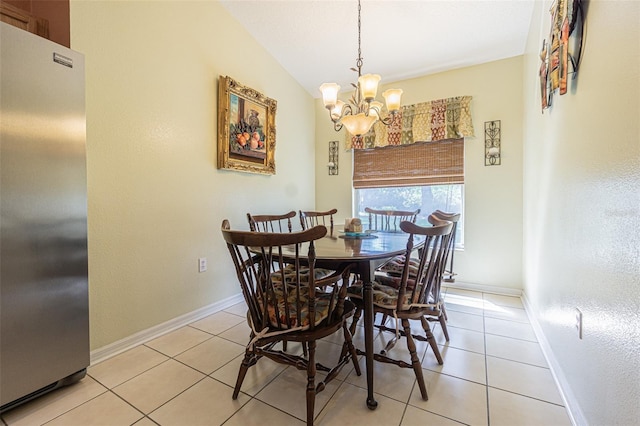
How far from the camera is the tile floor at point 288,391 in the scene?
1293 millimetres

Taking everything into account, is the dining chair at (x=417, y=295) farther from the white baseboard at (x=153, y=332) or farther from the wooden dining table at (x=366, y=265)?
the white baseboard at (x=153, y=332)

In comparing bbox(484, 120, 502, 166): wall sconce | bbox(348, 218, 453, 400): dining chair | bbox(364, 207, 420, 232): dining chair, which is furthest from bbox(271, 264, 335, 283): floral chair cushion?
bbox(484, 120, 502, 166): wall sconce

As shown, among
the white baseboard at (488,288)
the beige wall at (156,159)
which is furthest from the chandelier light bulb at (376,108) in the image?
the white baseboard at (488,288)

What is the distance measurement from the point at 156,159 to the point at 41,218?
857 millimetres

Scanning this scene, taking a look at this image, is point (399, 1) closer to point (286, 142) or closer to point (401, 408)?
point (286, 142)

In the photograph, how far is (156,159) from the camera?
207 cm

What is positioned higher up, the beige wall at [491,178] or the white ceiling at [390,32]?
the white ceiling at [390,32]

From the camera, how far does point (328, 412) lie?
4.35 ft

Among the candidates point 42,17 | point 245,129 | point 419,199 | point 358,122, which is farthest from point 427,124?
point 42,17

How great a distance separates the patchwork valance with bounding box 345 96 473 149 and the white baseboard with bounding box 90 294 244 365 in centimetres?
253

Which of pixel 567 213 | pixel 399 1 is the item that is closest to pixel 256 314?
pixel 567 213

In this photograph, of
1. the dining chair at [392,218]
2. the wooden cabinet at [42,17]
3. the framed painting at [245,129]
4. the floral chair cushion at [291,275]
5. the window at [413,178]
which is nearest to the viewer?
Result: the wooden cabinet at [42,17]

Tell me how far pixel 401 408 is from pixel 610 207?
48.1 inches

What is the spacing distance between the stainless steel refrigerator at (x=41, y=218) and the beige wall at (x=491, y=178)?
330cm
